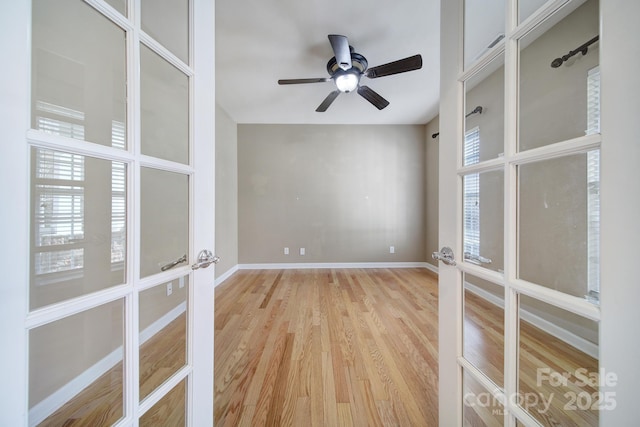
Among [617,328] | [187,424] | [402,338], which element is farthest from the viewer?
[402,338]

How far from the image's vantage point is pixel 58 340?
60 cm

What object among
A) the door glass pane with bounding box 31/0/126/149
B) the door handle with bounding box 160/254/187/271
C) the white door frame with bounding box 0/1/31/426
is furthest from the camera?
the door handle with bounding box 160/254/187/271

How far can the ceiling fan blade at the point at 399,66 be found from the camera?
174 cm

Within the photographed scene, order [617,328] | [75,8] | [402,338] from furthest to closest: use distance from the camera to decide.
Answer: [402,338] < [75,8] < [617,328]

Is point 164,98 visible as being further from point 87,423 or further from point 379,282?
point 379,282

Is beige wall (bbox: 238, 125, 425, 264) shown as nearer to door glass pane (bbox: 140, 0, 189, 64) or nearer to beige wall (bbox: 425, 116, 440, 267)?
beige wall (bbox: 425, 116, 440, 267)

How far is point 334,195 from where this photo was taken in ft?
13.2

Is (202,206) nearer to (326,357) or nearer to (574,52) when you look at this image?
(574,52)

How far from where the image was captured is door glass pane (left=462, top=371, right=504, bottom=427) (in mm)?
677

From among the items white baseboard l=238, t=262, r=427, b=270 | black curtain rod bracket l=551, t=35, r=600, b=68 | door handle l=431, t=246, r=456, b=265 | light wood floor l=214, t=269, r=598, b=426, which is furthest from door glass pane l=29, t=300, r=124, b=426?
white baseboard l=238, t=262, r=427, b=270

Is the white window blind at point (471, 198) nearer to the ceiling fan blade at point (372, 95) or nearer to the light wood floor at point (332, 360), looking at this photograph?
the light wood floor at point (332, 360)

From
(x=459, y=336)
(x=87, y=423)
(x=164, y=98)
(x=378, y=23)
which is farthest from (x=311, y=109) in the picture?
(x=87, y=423)

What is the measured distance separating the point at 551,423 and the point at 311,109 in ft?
12.0

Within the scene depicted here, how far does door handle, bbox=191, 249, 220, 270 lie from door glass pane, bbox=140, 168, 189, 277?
43mm
